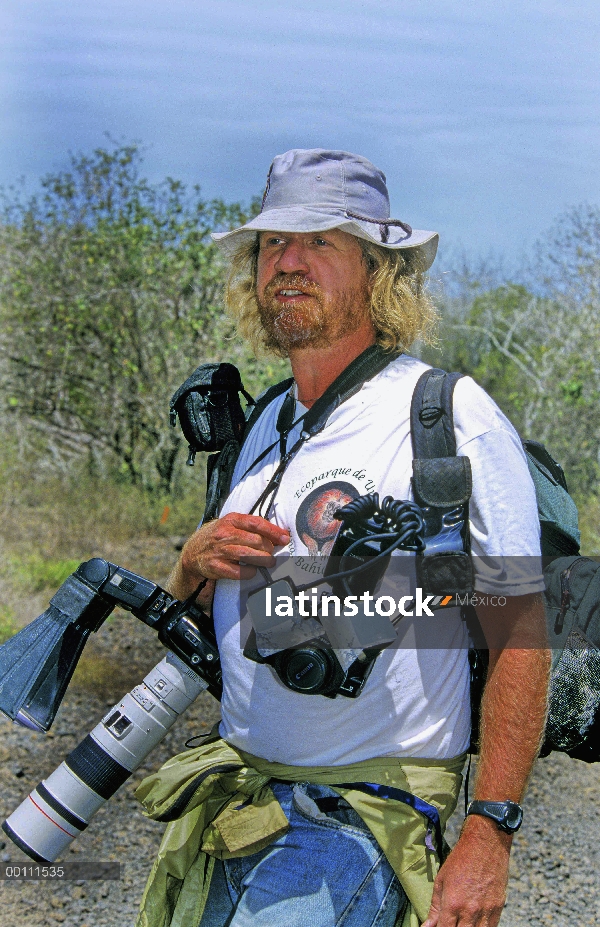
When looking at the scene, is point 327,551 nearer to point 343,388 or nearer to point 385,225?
point 343,388

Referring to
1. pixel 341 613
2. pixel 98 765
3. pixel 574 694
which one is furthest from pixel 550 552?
pixel 98 765

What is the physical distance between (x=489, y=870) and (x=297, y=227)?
1.37 meters

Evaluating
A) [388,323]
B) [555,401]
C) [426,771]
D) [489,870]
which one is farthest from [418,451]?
[555,401]

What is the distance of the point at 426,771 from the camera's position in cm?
188

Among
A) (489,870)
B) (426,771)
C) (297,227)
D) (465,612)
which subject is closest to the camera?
(489,870)

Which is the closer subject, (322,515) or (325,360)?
(322,515)

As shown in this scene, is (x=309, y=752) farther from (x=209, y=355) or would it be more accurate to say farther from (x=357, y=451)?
(x=209, y=355)

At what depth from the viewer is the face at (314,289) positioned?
7.28 ft

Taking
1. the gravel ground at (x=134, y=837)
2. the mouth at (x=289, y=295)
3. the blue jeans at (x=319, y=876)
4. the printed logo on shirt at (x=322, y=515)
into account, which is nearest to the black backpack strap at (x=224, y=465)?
the mouth at (x=289, y=295)

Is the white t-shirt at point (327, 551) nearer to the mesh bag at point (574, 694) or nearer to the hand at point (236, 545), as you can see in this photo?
the hand at point (236, 545)

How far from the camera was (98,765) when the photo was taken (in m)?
2.13

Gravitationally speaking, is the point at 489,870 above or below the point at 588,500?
above

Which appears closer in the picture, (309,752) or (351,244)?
(309,752)

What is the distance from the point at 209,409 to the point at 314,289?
16.1 inches
